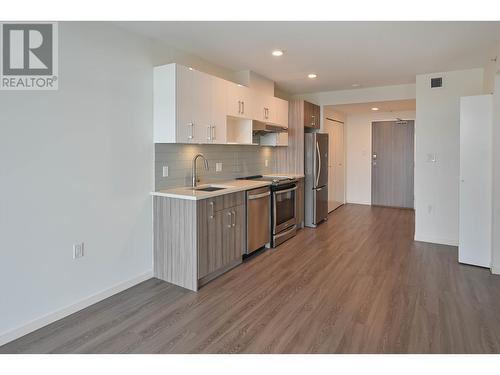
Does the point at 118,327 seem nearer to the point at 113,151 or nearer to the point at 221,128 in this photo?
the point at 113,151

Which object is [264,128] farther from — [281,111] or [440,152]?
[440,152]

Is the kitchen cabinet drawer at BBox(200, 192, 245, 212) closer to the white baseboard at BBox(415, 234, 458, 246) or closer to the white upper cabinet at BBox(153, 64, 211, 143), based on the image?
the white upper cabinet at BBox(153, 64, 211, 143)

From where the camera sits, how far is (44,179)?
2.46 m

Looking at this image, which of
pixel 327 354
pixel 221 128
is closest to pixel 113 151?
pixel 221 128

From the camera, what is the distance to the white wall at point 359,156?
8.07 metres

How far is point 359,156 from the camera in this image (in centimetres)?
822

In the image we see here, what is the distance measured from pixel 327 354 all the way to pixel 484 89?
4.20 m

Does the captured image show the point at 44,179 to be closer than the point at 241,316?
Yes

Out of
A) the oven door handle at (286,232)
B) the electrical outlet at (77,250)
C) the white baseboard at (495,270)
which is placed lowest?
the white baseboard at (495,270)

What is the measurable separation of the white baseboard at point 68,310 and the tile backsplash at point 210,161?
38.4 inches

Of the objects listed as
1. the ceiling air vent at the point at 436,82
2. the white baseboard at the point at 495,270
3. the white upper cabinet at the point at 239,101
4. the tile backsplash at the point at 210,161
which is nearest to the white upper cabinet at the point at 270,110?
the white upper cabinet at the point at 239,101

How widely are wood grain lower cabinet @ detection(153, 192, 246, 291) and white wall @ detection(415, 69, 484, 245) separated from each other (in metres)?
3.00
